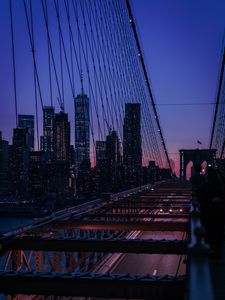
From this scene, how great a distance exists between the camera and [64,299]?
346 inches

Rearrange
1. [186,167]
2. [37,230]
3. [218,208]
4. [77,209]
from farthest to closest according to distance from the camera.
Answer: [186,167] → [77,209] → [37,230] → [218,208]

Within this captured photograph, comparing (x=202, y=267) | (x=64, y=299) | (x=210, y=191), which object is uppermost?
(x=210, y=191)

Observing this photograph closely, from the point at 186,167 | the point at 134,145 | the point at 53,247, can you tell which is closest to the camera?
the point at 53,247

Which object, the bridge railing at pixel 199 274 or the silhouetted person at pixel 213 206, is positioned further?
the silhouetted person at pixel 213 206

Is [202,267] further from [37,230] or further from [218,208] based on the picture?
[37,230]

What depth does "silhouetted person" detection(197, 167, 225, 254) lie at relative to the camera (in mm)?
5984

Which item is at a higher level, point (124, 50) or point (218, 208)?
point (124, 50)

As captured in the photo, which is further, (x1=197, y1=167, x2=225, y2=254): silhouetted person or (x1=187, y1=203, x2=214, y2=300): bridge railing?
(x1=197, y1=167, x2=225, y2=254): silhouetted person

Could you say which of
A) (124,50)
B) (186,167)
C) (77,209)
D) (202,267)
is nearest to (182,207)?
(77,209)

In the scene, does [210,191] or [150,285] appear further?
[210,191]

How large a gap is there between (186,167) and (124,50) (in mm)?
59187

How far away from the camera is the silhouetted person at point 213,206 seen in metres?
5.98

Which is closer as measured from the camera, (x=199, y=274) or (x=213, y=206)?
(x=199, y=274)

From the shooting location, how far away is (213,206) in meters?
6.02
